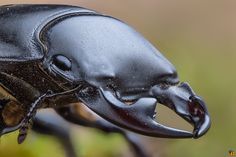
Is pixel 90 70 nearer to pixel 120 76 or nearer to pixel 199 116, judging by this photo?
pixel 120 76

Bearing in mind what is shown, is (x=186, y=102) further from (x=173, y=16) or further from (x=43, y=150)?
(x=173, y=16)

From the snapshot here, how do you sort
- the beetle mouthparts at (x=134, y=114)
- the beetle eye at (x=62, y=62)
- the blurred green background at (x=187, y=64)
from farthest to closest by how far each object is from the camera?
the blurred green background at (x=187, y=64) → the beetle eye at (x=62, y=62) → the beetle mouthparts at (x=134, y=114)

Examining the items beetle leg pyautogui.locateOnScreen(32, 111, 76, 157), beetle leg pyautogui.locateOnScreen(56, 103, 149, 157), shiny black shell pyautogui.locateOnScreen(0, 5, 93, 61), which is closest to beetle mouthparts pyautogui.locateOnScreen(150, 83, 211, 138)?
shiny black shell pyautogui.locateOnScreen(0, 5, 93, 61)

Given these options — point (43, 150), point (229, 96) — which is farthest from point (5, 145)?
point (229, 96)

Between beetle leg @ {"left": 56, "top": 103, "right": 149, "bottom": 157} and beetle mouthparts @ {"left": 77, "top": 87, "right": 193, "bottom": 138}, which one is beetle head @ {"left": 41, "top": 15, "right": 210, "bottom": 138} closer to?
beetle mouthparts @ {"left": 77, "top": 87, "right": 193, "bottom": 138}

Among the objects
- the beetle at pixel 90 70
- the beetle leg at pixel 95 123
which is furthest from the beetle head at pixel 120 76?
the beetle leg at pixel 95 123

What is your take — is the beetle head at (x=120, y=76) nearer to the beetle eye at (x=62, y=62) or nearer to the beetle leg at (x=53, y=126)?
the beetle eye at (x=62, y=62)

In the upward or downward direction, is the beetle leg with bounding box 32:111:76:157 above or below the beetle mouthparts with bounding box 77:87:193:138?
below
